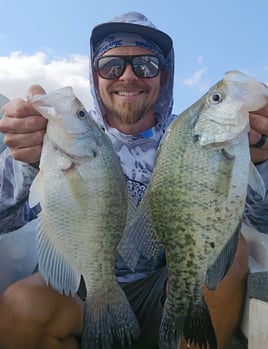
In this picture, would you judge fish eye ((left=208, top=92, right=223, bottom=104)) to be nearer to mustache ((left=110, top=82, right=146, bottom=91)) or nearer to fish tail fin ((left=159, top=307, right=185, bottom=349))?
fish tail fin ((left=159, top=307, right=185, bottom=349))

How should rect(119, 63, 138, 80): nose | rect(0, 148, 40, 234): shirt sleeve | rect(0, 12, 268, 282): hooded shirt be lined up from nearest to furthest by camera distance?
1. rect(0, 148, 40, 234): shirt sleeve
2. rect(0, 12, 268, 282): hooded shirt
3. rect(119, 63, 138, 80): nose

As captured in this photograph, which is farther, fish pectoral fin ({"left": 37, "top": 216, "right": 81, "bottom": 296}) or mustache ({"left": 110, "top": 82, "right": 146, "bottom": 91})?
mustache ({"left": 110, "top": 82, "right": 146, "bottom": 91})

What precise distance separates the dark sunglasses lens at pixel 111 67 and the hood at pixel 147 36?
0.28 metres

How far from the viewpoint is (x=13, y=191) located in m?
3.05

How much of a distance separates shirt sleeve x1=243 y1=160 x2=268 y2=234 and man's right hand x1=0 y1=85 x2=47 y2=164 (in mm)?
1161

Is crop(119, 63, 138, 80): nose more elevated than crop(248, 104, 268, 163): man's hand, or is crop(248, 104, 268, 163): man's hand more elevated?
crop(119, 63, 138, 80): nose

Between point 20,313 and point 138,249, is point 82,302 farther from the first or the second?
point 138,249

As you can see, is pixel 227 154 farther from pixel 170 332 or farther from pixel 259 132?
pixel 170 332

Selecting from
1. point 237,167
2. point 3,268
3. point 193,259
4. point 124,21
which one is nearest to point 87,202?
point 193,259

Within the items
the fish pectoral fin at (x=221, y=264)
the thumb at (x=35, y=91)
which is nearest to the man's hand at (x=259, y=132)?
the fish pectoral fin at (x=221, y=264)

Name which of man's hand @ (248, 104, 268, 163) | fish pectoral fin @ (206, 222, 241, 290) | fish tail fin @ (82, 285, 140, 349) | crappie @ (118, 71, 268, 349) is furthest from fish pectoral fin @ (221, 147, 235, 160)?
fish tail fin @ (82, 285, 140, 349)

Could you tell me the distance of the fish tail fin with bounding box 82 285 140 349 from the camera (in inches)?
98.0

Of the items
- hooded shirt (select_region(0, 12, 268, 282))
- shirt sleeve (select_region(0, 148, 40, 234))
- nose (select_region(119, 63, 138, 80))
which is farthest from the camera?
nose (select_region(119, 63, 138, 80))

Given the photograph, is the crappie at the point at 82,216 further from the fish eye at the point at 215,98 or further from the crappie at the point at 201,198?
the fish eye at the point at 215,98
